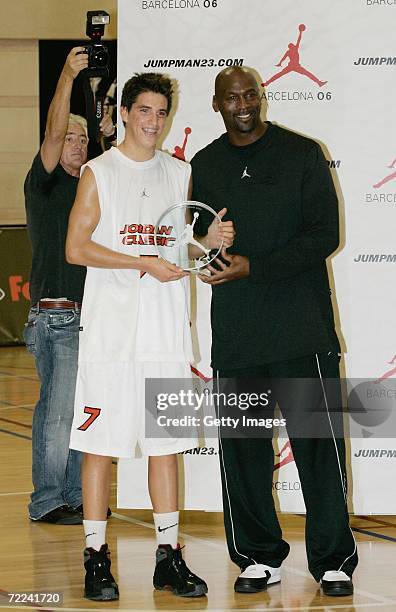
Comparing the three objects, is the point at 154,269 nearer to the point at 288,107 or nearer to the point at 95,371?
the point at 95,371

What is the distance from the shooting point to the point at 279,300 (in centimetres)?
466

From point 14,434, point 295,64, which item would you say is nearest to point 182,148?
point 295,64

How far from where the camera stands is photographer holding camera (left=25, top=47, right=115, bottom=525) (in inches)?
239

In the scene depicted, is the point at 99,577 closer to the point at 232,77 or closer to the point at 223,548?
the point at 223,548

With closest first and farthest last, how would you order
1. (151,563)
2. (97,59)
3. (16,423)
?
(97,59)
(151,563)
(16,423)

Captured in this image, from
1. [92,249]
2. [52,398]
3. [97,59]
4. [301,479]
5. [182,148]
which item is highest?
[97,59]

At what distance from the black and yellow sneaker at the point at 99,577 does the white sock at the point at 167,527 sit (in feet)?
0.75

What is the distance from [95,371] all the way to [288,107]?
200 cm

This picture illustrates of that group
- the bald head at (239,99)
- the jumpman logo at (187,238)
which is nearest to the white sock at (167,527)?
the jumpman logo at (187,238)

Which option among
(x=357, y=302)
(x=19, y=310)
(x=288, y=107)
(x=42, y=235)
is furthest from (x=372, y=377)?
(x=19, y=310)

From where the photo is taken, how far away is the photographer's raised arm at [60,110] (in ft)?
16.8

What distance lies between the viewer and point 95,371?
459cm

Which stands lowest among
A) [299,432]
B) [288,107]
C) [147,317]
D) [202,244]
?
[299,432]

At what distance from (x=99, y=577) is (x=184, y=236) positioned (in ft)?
4.50
